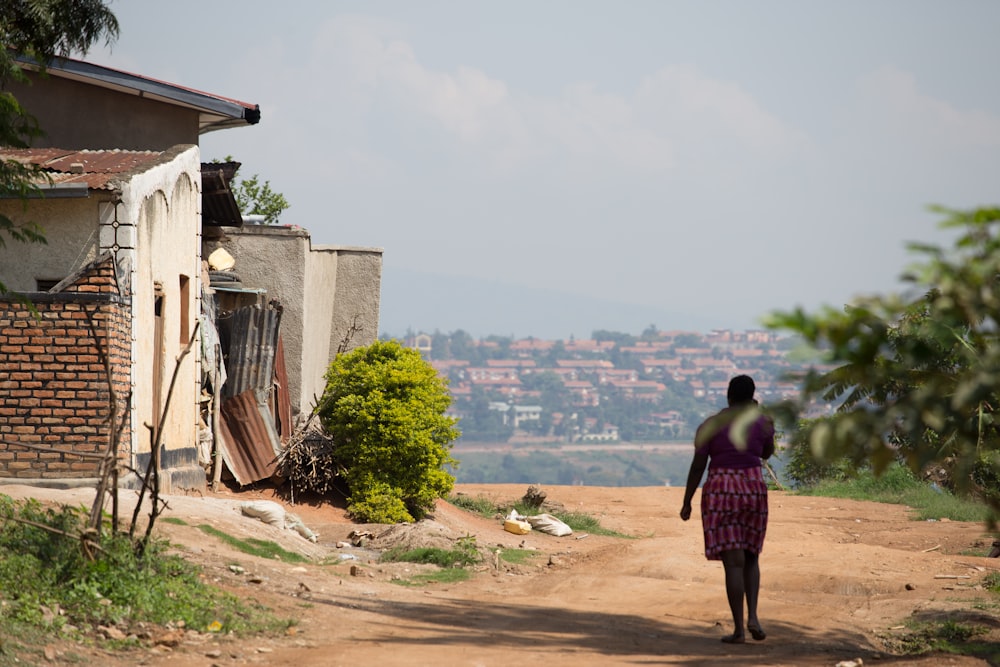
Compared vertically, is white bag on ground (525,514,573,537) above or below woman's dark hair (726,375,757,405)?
below

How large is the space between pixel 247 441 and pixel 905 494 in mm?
12447

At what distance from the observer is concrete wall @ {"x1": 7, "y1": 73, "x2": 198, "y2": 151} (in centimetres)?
1673

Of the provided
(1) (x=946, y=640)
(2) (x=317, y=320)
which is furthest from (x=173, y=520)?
(2) (x=317, y=320)

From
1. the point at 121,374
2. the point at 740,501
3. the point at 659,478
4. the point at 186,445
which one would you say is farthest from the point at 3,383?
the point at 659,478

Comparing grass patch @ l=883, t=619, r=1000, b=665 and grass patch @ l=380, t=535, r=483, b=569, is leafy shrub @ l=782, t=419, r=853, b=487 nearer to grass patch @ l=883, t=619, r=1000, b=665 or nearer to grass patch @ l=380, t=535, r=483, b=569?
grass patch @ l=380, t=535, r=483, b=569

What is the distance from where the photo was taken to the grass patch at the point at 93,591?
7.12m

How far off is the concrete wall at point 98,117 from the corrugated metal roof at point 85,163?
258 cm

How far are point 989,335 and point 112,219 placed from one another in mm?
9902

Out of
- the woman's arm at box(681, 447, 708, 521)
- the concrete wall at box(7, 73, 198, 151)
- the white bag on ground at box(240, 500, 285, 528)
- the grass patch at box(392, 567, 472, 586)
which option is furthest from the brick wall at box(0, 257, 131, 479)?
the woman's arm at box(681, 447, 708, 521)

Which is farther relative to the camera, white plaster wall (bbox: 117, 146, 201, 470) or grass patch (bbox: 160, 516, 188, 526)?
white plaster wall (bbox: 117, 146, 201, 470)

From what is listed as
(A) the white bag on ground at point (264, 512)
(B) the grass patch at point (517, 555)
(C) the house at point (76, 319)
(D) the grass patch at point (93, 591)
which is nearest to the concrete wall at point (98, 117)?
(C) the house at point (76, 319)

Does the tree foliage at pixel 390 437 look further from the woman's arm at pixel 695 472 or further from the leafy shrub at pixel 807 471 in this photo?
the leafy shrub at pixel 807 471

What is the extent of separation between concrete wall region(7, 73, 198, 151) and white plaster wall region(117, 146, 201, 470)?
2.46 m

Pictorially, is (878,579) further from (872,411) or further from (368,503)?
(872,411)
